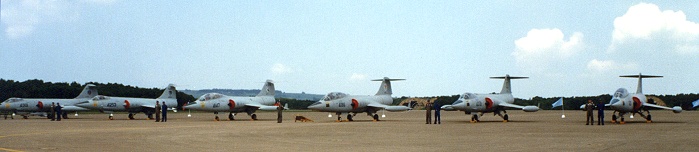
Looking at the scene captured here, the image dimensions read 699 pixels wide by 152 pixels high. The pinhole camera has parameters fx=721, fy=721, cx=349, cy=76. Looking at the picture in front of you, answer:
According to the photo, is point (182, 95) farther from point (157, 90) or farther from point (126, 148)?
point (126, 148)

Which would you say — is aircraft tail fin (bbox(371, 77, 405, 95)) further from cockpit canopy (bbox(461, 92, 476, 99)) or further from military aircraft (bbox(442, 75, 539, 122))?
cockpit canopy (bbox(461, 92, 476, 99))

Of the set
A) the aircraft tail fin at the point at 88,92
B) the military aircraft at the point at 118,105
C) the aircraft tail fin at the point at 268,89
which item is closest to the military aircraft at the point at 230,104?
the aircraft tail fin at the point at 268,89

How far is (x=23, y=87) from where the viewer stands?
8094 cm

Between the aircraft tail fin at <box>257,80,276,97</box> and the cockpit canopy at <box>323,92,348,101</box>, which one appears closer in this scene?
the cockpit canopy at <box>323,92,348,101</box>

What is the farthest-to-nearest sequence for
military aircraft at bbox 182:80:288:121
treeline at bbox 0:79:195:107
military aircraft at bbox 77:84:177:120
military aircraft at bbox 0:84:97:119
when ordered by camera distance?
treeline at bbox 0:79:195:107 < military aircraft at bbox 0:84:97:119 < military aircraft at bbox 77:84:177:120 < military aircraft at bbox 182:80:288:121

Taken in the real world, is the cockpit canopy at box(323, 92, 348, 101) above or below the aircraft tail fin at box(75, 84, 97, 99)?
below

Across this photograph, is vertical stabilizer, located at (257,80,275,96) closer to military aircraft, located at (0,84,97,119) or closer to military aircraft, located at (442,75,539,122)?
military aircraft, located at (0,84,97,119)

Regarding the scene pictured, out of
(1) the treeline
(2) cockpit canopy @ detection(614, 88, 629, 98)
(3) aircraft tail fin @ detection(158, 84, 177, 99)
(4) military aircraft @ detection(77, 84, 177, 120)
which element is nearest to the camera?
(2) cockpit canopy @ detection(614, 88, 629, 98)

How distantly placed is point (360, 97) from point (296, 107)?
6232cm

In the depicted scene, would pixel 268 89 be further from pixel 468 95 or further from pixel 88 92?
pixel 468 95

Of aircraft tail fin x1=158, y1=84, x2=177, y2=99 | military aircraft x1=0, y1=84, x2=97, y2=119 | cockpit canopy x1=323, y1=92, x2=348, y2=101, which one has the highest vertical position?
aircraft tail fin x1=158, y1=84, x2=177, y2=99

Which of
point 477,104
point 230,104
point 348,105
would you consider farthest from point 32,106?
point 477,104

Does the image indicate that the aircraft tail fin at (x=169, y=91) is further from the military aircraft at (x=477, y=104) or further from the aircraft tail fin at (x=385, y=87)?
the military aircraft at (x=477, y=104)

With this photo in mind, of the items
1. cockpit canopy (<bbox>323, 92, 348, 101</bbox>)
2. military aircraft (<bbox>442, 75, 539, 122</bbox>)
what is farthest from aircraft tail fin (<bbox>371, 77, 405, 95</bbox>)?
military aircraft (<bbox>442, 75, 539, 122</bbox>)
